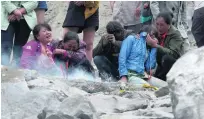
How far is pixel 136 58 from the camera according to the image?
6.86 meters

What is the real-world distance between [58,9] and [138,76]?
7458 mm

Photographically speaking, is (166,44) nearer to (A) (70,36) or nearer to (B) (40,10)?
(A) (70,36)

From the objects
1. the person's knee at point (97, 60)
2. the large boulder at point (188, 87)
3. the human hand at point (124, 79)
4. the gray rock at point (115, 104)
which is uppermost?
the large boulder at point (188, 87)

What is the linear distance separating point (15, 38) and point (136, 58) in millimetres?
1411

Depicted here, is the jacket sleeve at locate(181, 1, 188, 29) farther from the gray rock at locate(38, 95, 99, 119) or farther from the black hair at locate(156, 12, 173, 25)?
the gray rock at locate(38, 95, 99, 119)

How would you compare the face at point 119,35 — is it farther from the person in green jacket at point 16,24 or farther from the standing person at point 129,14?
the person in green jacket at point 16,24

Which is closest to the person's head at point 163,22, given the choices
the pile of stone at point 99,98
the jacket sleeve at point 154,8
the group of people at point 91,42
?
the group of people at point 91,42

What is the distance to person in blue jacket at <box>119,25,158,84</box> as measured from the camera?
6.69 metres

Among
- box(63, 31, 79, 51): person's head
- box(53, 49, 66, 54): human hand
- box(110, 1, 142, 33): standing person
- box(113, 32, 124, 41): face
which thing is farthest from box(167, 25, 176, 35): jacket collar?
box(53, 49, 66, 54): human hand

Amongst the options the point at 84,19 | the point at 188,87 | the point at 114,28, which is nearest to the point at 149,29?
the point at 114,28

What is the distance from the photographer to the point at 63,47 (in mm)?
6559

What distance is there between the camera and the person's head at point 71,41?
6477mm

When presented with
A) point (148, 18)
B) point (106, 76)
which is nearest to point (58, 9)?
point (148, 18)

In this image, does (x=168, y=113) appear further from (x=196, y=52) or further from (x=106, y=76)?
(x=106, y=76)
